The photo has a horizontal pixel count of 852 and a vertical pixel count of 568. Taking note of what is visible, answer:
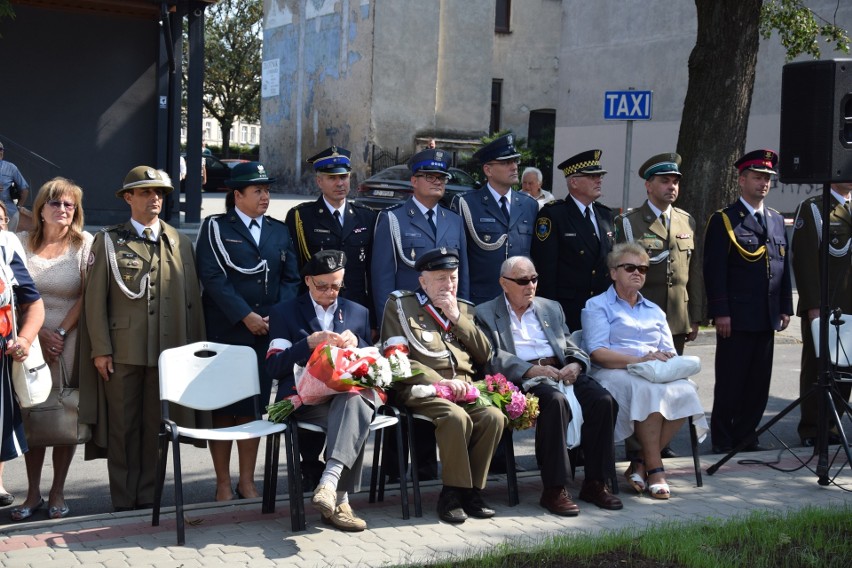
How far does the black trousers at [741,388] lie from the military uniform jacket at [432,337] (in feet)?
8.08

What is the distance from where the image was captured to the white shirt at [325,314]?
6.35 metres

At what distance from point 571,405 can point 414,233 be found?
5.48ft

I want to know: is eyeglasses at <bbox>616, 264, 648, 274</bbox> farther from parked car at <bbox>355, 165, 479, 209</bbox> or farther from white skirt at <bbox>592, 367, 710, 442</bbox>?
parked car at <bbox>355, 165, 479, 209</bbox>

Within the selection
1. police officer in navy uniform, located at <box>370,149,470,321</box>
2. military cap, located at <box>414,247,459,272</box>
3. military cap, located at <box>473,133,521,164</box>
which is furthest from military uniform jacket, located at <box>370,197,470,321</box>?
military cap, located at <box>414,247,459,272</box>

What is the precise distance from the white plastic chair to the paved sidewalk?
0.21 meters

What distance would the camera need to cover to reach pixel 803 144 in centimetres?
730

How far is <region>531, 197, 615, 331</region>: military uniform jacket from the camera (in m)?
7.73

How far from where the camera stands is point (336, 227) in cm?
741

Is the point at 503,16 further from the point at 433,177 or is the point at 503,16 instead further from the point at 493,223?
the point at 433,177

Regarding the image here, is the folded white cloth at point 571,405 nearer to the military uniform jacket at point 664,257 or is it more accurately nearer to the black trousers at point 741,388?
the military uniform jacket at point 664,257

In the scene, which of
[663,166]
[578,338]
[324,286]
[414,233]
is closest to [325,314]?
[324,286]

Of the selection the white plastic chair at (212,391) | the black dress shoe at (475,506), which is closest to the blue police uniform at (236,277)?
the white plastic chair at (212,391)

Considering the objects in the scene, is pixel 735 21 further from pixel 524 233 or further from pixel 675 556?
pixel 675 556

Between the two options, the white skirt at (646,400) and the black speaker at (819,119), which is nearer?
the white skirt at (646,400)
